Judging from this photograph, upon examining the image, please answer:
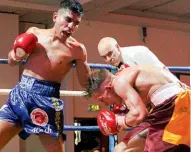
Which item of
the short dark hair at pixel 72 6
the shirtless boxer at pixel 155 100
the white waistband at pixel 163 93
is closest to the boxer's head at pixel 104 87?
the shirtless boxer at pixel 155 100

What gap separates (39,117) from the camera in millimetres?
2455

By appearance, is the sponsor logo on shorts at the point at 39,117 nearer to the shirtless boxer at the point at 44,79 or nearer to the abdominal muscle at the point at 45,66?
the shirtless boxer at the point at 44,79

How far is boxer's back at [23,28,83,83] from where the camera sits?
2521 millimetres

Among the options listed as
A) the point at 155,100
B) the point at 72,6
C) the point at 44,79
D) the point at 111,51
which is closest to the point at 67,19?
the point at 72,6

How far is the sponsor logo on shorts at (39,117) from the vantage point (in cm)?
245

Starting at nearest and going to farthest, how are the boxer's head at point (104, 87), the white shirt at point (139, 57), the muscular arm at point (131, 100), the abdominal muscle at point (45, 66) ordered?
the muscular arm at point (131, 100), the boxer's head at point (104, 87), the abdominal muscle at point (45, 66), the white shirt at point (139, 57)

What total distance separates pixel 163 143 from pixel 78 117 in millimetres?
4557

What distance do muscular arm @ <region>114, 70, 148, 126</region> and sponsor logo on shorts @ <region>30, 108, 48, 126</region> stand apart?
50 cm

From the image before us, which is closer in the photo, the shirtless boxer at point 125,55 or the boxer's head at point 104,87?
the boxer's head at point 104,87

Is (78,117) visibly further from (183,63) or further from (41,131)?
(41,131)

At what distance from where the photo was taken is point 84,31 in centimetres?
681

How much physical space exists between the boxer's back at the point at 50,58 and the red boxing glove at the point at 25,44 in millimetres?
74

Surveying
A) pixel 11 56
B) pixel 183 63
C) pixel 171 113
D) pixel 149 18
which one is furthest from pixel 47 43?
pixel 183 63

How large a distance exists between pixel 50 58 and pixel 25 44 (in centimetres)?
19
